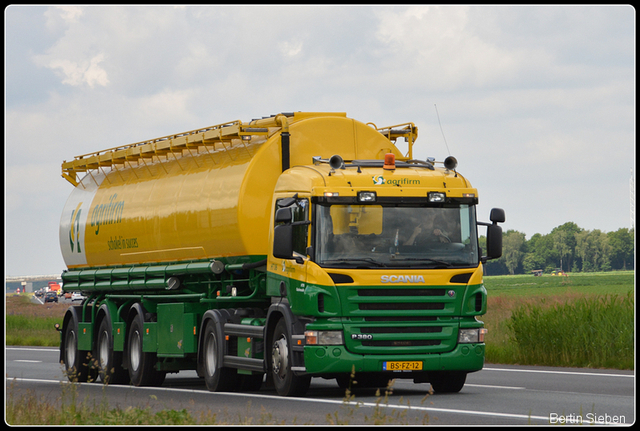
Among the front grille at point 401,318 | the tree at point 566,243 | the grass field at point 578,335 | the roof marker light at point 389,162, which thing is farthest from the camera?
the tree at point 566,243

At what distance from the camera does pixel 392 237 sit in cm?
1422

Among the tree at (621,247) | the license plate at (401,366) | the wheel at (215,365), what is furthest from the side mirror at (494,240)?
the tree at (621,247)

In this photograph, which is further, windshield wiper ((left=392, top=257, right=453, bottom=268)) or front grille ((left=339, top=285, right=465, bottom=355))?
windshield wiper ((left=392, top=257, right=453, bottom=268))

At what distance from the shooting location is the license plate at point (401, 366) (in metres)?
14.1

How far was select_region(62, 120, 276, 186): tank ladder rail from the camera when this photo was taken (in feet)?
54.2

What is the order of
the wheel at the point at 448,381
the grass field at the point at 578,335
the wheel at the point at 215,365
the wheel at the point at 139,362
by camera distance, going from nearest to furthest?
the wheel at the point at 448,381
the wheel at the point at 215,365
the wheel at the point at 139,362
the grass field at the point at 578,335

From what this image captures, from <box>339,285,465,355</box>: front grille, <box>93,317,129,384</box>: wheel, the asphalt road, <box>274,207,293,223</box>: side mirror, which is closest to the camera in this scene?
the asphalt road

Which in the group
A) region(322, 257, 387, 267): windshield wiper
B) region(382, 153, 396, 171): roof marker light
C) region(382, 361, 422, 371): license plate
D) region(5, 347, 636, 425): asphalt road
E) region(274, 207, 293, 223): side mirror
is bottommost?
region(5, 347, 636, 425): asphalt road

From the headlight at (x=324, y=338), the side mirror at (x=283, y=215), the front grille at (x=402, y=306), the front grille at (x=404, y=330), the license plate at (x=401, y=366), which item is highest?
the side mirror at (x=283, y=215)

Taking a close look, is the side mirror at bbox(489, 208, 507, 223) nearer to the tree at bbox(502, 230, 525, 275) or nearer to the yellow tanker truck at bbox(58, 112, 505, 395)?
the yellow tanker truck at bbox(58, 112, 505, 395)

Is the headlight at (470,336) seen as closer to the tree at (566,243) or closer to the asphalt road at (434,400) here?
the asphalt road at (434,400)

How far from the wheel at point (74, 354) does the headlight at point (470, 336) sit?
977cm

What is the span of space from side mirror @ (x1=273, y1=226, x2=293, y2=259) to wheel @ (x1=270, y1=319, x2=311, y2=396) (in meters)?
1.11

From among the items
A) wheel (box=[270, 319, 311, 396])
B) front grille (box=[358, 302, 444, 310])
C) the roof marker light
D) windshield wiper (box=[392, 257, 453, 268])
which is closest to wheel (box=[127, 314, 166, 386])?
wheel (box=[270, 319, 311, 396])
